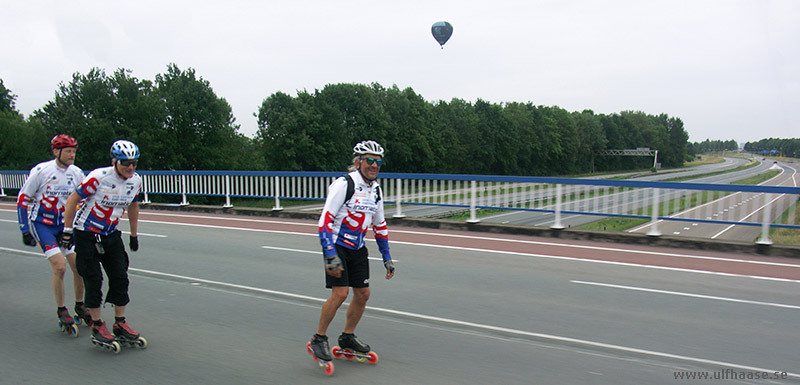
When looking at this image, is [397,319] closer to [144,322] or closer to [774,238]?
[144,322]

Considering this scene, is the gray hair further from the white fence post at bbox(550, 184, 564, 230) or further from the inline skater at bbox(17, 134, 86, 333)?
the white fence post at bbox(550, 184, 564, 230)

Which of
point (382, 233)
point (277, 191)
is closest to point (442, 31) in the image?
point (277, 191)

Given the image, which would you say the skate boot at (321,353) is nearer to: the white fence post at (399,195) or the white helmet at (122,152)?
the white helmet at (122,152)

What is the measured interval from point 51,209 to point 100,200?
1.23m

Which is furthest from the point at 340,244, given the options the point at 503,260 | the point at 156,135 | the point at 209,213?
the point at 156,135

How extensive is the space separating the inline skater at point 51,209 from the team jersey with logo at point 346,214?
304cm

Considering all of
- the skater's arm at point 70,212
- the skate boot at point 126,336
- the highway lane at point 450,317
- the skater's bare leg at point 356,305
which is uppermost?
the skater's arm at point 70,212

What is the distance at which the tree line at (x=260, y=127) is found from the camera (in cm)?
5559

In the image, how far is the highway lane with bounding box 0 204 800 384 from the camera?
4.59 metres

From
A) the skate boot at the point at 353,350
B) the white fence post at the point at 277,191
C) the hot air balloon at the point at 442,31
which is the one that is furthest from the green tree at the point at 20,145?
the skate boot at the point at 353,350

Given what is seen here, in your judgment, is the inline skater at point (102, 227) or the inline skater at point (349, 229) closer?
the inline skater at point (349, 229)

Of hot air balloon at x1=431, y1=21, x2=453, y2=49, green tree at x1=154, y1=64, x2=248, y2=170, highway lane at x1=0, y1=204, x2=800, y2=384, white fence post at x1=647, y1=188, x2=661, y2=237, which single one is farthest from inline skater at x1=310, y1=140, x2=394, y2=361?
green tree at x1=154, y1=64, x2=248, y2=170

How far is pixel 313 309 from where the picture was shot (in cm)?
636

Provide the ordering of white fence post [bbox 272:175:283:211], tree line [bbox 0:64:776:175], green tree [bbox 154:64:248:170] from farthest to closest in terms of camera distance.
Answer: green tree [bbox 154:64:248:170] → tree line [bbox 0:64:776:175] → white fence post [bbox 272:175:283:211]
